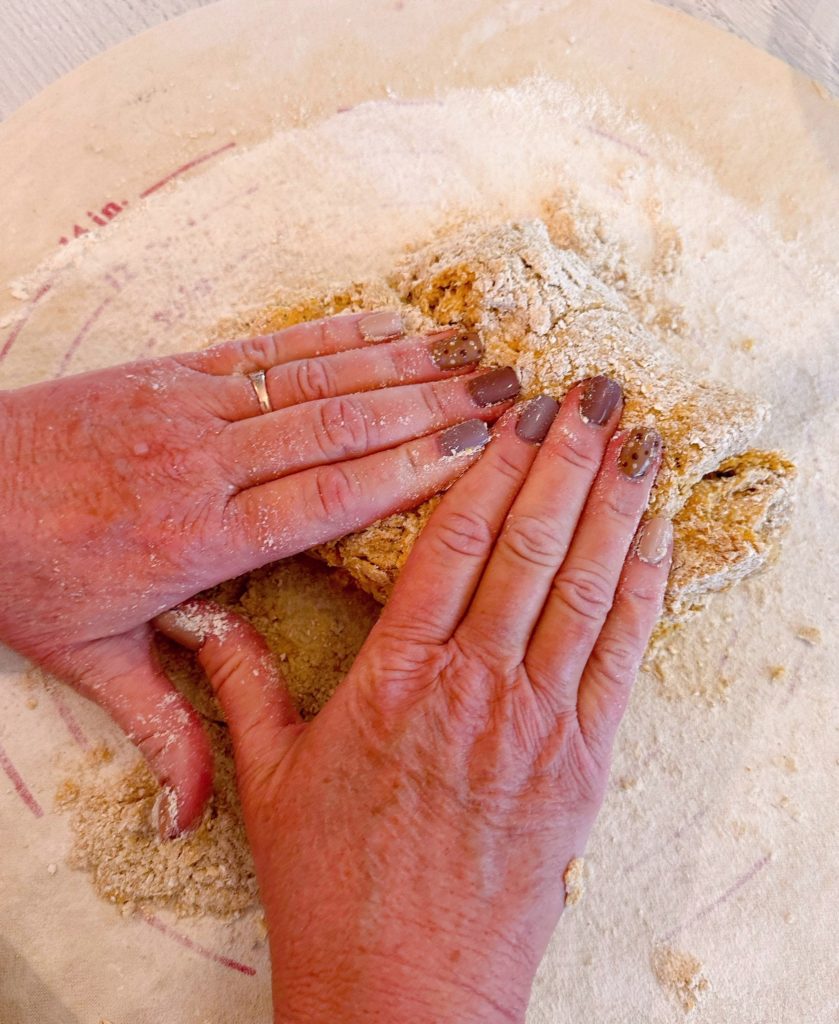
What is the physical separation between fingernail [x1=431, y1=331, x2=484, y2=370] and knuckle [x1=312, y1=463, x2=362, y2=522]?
22 cm

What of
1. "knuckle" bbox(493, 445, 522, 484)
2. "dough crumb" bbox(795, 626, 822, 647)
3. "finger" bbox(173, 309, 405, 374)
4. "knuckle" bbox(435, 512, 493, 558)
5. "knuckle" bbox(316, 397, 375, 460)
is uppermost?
"finger" bbox(173, 309, 405, 374)

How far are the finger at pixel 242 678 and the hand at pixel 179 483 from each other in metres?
0.06

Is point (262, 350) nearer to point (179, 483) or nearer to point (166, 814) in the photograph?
point (179, 483)

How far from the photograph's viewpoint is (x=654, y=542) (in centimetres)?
99

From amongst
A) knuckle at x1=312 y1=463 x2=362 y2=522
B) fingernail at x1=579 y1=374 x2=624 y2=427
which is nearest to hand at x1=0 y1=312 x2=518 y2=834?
knuckle at x1=312 y1=463 x2=362 y2=522

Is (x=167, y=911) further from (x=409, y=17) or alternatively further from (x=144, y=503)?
(x=409, y=17)

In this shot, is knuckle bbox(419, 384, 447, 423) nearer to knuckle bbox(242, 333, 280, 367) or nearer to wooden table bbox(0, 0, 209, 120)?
knuckle bbox(242, 333, 280, 367)

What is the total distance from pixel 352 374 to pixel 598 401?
353 mm

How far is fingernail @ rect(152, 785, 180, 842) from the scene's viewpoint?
102 centimetres

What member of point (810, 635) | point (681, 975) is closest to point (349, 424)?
point (810, 635)

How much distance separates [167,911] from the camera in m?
1.09

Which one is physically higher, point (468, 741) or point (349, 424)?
point (349, 424)

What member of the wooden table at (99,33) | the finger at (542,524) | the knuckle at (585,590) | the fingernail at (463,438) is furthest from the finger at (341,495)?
the wooden table at (99,33)

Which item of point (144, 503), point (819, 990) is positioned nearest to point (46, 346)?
point (144, 503)
